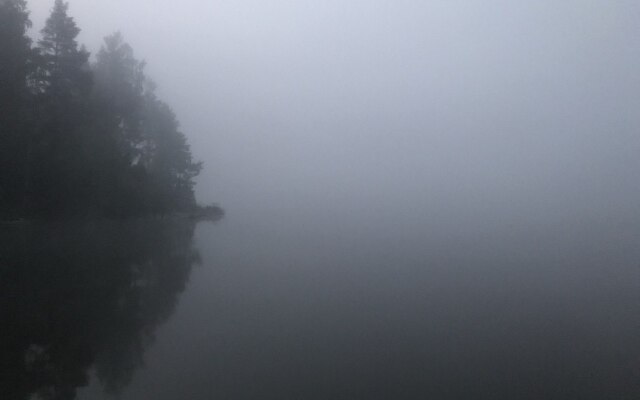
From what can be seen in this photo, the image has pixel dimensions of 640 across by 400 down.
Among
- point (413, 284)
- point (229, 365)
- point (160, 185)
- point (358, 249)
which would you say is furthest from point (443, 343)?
point (160, 185)

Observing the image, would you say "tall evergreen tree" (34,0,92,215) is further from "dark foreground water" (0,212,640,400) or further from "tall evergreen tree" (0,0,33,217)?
"dark foreground water" (0,212,640,400)

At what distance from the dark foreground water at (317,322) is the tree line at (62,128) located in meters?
4.10

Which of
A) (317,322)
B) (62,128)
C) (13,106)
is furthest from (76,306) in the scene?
(62,128)

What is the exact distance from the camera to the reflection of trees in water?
27.8ft

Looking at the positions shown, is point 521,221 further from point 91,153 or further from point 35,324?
point 35,324

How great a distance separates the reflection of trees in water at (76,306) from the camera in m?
8.47

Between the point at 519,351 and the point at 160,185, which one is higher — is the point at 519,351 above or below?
below

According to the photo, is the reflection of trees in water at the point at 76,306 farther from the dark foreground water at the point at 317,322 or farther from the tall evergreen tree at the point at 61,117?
the tall evergreen tree at the point at 61,117

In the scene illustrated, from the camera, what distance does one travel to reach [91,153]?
30.0 m

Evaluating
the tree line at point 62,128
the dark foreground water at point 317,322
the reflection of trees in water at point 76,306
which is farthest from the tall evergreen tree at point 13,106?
the dark foreground water at point 317,322

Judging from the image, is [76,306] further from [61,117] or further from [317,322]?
[61,117]

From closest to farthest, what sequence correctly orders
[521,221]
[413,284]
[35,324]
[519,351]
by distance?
[519,351]
[35,324]
[413,284]
[521,221]

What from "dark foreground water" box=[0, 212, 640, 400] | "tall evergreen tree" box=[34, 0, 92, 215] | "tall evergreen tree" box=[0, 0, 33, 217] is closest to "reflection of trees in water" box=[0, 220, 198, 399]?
"dark foreground water" box=[0, 212, 640, 400]

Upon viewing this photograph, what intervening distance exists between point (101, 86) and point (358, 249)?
20.0 meters
